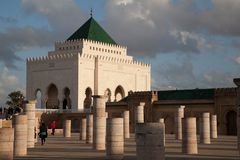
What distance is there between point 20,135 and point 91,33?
31.1 m

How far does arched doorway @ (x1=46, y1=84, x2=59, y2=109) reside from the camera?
4241 cm

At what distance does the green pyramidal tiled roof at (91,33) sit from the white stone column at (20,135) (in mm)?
29601

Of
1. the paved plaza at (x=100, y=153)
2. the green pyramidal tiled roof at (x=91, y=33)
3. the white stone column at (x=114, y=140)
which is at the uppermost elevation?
the green pyramidal tiled roof at (x=91, y=33)


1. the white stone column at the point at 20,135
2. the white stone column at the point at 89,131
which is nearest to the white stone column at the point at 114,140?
the white stone column at the point at 20,135

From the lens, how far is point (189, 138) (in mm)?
13523

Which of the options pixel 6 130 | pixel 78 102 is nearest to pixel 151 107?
pixel 78 102

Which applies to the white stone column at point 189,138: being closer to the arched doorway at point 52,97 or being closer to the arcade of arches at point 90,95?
the arcade of arches at point 90,95

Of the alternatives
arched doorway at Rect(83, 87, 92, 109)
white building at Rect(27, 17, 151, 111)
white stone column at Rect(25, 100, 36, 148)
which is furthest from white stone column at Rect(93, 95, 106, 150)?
arched doorway at Rect(83, 87, 92, 109)

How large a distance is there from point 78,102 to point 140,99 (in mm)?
8499

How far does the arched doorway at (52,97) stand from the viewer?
42.4 meters

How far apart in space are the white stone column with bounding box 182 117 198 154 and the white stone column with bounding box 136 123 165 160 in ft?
17.1

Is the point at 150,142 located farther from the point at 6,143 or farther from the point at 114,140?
the point at 114,140

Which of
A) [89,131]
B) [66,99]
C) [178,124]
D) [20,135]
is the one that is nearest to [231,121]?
[178,124]

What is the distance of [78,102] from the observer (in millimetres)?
39094
